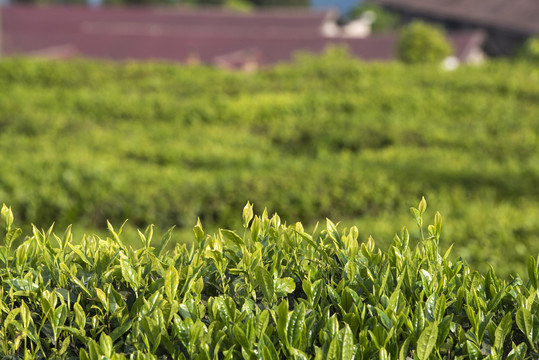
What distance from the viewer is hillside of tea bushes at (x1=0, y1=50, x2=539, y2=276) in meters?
6.23

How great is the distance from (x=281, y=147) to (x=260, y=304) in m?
7.00

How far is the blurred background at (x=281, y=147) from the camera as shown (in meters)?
6.22

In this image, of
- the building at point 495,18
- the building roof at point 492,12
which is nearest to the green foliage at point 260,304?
the building at point 495,18

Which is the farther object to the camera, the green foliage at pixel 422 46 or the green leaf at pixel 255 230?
the green foliage at pixel 422 46

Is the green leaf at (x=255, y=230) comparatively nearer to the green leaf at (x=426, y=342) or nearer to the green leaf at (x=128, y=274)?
the green leaf at (x=128, y=274)

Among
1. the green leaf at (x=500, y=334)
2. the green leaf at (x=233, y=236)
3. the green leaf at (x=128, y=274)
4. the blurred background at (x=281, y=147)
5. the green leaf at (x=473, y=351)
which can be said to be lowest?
the blurred background at (x=281, y=147)

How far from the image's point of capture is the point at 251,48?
28.0 metres

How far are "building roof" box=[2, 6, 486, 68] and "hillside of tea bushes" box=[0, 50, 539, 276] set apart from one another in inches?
471

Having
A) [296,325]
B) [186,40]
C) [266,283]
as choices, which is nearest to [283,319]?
[296,325]

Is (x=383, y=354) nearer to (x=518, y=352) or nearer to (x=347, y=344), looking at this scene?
(x=347, y=344)

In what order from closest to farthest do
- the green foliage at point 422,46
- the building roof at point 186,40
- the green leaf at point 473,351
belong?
the green leaf at point 473,351 → the green foliage at point 422,46 → the building roof at point 186,40

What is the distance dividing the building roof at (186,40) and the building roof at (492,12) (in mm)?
3404

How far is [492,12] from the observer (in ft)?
113

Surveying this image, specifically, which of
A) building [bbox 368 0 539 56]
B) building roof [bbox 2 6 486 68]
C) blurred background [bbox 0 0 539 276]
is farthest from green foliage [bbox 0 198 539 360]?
building [bbox 368 0 539 56]
